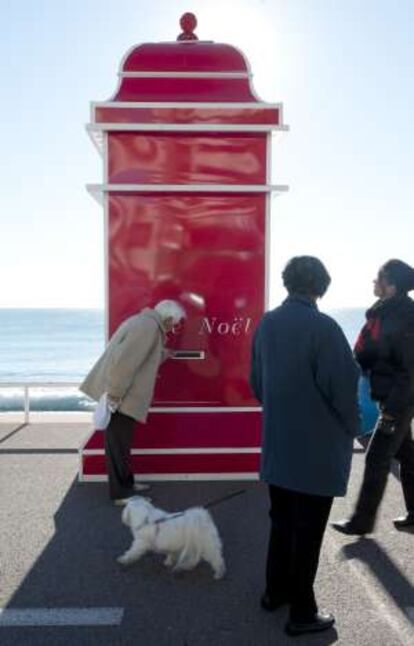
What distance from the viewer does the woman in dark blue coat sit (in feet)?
9.94

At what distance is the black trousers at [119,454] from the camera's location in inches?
200

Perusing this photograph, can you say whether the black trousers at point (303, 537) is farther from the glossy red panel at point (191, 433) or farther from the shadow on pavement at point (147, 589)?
the glossy red panel at point (191, 433)

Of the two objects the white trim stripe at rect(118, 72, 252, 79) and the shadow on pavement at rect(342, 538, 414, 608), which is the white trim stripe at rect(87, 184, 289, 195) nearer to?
the white trim stripe at rect(118, 72, 252, 79)

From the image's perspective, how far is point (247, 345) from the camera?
5.84 metres

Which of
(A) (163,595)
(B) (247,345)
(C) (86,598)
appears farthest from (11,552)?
(B) (247,345)

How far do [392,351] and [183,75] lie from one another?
121 inches

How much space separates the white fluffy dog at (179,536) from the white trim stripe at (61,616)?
46 cm

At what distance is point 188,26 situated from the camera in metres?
6.02

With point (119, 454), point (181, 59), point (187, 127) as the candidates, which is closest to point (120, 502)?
point (119, 454)

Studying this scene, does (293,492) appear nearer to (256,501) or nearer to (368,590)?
(368,590)

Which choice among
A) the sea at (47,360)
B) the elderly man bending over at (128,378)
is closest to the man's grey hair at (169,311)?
the elderly man bending over at (128,378)

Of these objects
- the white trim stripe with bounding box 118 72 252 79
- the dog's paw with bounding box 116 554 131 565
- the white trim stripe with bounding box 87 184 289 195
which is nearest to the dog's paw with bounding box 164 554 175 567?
the dog's paw with bounding box 116 554 131 565

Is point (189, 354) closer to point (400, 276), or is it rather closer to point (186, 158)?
point (186, 158)

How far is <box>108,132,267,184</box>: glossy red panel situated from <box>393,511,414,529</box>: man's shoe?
295 cm
